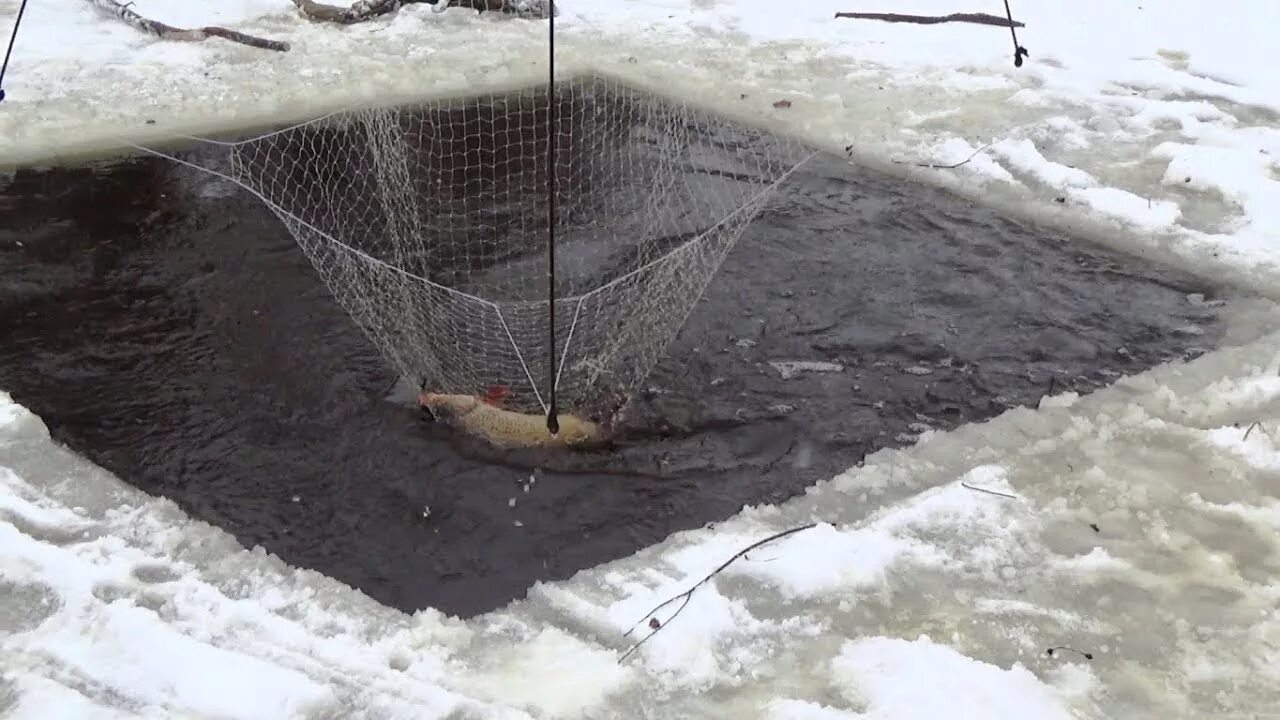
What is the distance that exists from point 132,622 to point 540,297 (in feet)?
8.70

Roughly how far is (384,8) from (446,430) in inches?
229

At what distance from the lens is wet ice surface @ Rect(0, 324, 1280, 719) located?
9.50ft

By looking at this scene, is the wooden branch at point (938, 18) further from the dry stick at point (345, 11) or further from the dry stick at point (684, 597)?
the dry stick at point (684, 597)

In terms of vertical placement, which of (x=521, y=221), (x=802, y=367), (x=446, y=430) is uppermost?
(x=521, y=221)

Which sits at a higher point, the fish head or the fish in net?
the fish in net

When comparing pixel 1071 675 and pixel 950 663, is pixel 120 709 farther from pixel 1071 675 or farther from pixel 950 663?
pixel 1071 675

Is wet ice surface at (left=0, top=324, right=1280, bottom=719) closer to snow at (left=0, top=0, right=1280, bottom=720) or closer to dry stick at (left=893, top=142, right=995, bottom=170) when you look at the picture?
snow at (left=0, top=0, right=1280, bottom=720)

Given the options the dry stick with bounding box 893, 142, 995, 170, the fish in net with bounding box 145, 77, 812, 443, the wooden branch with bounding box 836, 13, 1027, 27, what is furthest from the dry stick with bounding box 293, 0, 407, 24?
the dry stick with bounding box 893, 142, 995, 170

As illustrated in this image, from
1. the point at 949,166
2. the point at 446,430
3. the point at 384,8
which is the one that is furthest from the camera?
the point at 384,8

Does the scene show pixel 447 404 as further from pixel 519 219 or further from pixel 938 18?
pixel 938 18

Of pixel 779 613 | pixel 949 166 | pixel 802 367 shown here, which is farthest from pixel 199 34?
pixel 779 613

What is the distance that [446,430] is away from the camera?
427 centimetres

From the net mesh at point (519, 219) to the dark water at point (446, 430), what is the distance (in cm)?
24

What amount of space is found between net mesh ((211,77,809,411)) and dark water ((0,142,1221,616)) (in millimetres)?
235
